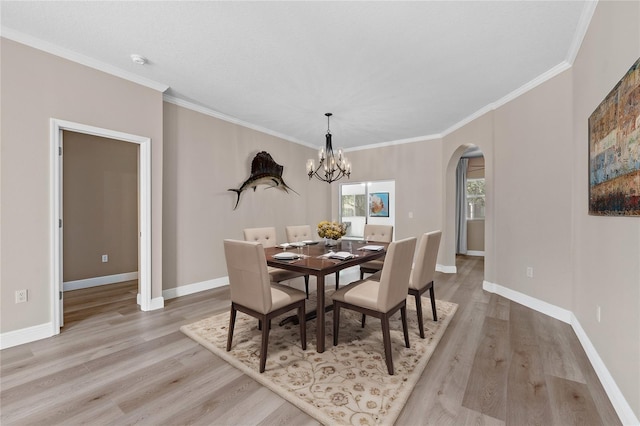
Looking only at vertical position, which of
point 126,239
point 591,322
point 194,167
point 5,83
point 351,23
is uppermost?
point 351,23

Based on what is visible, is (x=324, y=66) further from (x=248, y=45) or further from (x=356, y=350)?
(x=356, y=350)

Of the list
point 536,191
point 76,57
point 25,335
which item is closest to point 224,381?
point 25,335

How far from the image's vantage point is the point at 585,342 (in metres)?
2.25

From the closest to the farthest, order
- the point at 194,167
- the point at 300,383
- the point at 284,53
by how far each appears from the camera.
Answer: the point at 300,383 → the point at 284,53 → the point at 194,167

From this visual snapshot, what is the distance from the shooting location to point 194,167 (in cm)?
386

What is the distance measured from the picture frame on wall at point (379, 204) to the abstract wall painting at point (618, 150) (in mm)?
3942

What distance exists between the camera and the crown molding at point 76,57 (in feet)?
7.61

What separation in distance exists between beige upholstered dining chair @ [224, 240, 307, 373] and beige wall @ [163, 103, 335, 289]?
6.38 feet

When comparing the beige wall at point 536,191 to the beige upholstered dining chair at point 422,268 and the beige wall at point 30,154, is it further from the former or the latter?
the beige wall at point 30,154

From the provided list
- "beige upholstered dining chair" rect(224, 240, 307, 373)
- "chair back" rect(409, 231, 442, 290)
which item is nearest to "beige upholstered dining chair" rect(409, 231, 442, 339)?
"chair back" rect(409, 231, 442, 290)

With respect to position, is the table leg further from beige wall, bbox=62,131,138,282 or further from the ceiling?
beige wall, bbox=62,131,138,282

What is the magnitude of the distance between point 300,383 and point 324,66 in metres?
2.82

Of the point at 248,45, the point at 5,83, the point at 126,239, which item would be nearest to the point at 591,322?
the point at 248,45

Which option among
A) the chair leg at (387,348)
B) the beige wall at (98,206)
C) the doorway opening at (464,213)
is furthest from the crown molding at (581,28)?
Answer: the beige wall at (98,206)
